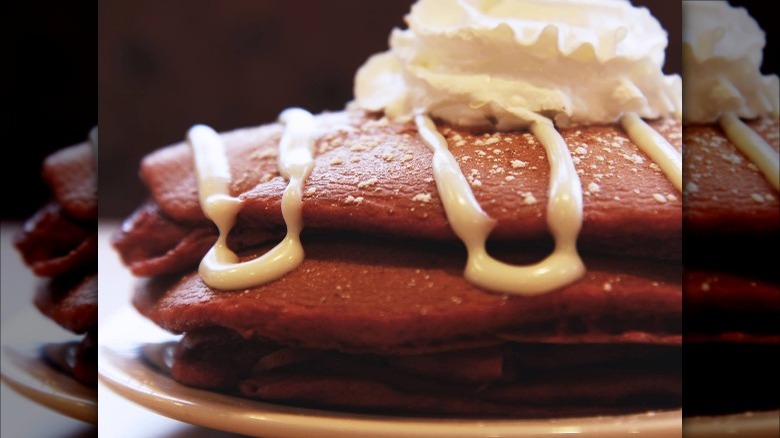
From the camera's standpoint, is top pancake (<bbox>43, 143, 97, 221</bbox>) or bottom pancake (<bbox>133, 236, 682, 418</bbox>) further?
top pancake (<bbox>43, 143, 97, 221</bbox>)

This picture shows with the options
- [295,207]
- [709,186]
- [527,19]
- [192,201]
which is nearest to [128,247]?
[192,201]

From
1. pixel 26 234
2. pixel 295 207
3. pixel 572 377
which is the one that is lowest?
pixel 572 377

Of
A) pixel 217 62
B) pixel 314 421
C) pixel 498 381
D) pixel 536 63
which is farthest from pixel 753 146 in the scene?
pixel 217 62

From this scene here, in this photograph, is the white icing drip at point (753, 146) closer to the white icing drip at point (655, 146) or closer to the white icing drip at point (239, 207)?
the white icing drip at point (655, 146)

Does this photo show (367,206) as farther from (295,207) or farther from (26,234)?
(26,234)

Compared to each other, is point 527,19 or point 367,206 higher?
point 527,19

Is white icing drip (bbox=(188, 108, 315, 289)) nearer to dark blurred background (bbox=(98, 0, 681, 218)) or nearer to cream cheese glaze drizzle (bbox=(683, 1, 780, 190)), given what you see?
dark blurred background (bbox=(98, 0, 681, 218))

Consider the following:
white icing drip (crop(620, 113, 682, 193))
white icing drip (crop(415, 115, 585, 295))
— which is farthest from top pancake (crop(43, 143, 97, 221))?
white icing drip (crop(620, 113, 682, 193))

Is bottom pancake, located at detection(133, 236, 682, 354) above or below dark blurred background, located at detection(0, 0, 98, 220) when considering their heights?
below
